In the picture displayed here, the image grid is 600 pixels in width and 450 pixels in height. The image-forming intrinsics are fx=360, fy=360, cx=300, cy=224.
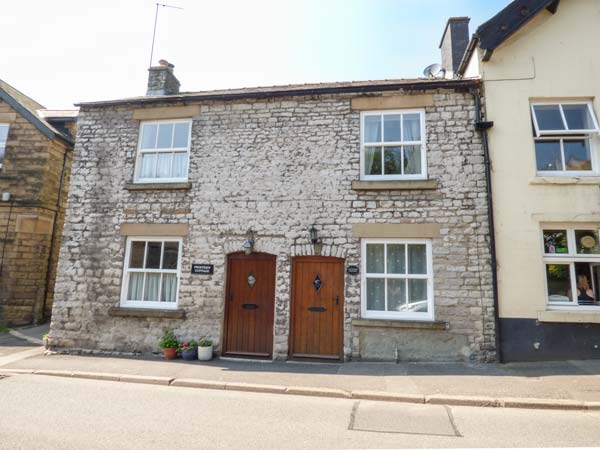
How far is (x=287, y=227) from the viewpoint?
8.28 m

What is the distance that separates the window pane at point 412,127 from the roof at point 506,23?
6.76 feet

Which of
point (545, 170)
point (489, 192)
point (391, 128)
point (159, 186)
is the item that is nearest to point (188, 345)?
point (159, 186)

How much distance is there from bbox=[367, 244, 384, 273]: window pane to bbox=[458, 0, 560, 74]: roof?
5060 mm

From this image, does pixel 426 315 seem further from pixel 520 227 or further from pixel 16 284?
pixel 16 284

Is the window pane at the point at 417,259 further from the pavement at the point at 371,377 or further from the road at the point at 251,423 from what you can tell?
the road at the point at 251,423

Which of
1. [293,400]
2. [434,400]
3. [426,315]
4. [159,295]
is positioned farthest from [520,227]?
[159,295]

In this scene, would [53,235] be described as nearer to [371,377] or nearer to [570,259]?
[371,377]

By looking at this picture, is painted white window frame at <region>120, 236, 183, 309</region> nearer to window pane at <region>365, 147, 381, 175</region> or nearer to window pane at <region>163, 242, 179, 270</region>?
window pane at <region>163, 242, 179, 270</region>

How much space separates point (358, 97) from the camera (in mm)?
8578

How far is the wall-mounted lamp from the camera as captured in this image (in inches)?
325

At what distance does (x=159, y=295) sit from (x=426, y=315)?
618cm

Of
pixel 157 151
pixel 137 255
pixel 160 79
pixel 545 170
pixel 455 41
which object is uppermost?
pixel 455 41

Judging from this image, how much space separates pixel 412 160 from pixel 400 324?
370 cm

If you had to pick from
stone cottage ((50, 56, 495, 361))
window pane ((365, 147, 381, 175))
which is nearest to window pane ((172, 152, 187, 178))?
stone cottage ((50, 56, 495, 361))
